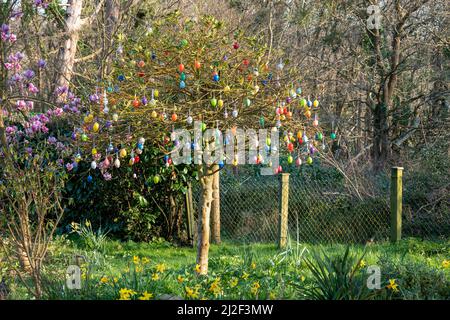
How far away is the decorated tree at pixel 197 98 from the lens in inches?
210

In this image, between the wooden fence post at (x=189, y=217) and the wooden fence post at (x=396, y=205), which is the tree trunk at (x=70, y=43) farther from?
the wooden fence post at (x=396, y=205)

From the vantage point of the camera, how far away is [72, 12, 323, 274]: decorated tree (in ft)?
17.5

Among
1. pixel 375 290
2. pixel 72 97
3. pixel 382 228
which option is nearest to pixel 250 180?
pixel 382 228

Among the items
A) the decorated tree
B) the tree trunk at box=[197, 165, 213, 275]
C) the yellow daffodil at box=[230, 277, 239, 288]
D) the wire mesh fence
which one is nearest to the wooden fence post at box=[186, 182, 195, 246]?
the wire mesh fence

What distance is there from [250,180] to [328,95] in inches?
159

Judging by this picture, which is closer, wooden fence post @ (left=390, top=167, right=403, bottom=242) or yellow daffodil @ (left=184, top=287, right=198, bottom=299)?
yellow daffodil @ (left=184, top=287, right=198, bottom=299)

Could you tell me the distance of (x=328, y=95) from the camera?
563 inches

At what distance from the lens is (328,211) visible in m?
10.0

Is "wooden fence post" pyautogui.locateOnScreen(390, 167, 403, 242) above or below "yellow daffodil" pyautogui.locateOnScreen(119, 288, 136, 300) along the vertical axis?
above

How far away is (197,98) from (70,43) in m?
7.80

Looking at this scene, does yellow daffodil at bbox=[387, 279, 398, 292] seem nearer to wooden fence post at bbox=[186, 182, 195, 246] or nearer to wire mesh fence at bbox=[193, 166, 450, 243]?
wire mesh fence at bbox=[193, 166, 450, 243]

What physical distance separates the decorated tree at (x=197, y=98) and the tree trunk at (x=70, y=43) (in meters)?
6.75

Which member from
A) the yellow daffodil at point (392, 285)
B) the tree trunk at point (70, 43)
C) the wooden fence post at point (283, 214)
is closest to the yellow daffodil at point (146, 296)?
the yellow daffodil at point (392, 285)

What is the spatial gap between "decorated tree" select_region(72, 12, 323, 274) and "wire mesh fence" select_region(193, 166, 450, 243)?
12.5 feet
